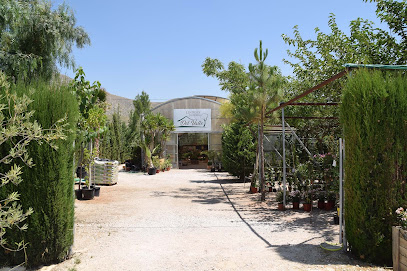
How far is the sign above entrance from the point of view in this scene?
20.5 meters

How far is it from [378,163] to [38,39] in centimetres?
754

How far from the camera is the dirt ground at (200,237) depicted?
12.9 ft

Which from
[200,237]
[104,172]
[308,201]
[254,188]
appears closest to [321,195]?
[308,201]

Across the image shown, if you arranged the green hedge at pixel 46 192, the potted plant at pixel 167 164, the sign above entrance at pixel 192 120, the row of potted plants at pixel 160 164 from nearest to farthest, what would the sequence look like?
1. the green hedge at pixel 46 192
2. the row of potted plants at pixel 160 164
3. the potted plant at pixel 167 164
4. the sign above entrance at pixel 192 120

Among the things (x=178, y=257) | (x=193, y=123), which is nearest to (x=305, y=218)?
(x=178, y=257)

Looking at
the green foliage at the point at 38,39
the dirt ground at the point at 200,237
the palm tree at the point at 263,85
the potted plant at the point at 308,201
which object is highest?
the green foliage at the point at 38,39

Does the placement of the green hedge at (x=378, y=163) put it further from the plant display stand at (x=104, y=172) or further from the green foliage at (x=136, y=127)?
the green foliage at (x=136, y=127)

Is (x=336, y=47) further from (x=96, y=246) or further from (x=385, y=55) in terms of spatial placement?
(x=96, y=246)

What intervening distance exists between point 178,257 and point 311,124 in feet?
27.2

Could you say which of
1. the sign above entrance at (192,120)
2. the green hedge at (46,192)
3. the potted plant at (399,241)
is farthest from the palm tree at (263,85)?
the sign above entrance at (192,120)

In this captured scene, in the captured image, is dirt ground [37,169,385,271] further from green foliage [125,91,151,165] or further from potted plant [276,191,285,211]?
green foliage [125,91,151,165]

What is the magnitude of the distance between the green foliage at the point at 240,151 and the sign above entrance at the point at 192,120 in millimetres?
7118

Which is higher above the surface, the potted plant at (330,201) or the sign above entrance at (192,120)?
the sign above entrance at (192,120)

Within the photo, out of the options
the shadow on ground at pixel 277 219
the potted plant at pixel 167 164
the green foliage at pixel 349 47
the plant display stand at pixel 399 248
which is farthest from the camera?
the potted plant at pixel 167 164
